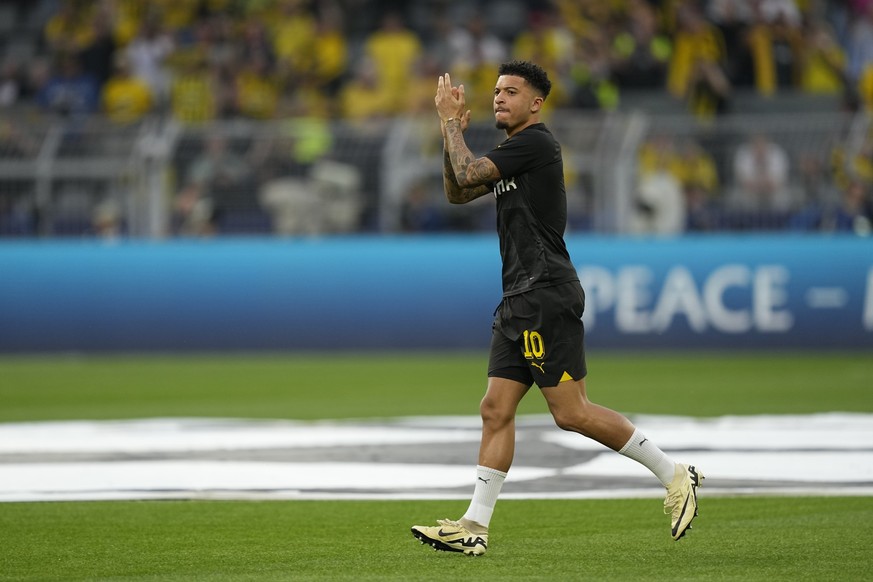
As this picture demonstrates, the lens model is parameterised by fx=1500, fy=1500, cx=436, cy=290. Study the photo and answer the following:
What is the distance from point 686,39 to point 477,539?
1628cm

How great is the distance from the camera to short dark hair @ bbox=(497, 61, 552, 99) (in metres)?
6.90

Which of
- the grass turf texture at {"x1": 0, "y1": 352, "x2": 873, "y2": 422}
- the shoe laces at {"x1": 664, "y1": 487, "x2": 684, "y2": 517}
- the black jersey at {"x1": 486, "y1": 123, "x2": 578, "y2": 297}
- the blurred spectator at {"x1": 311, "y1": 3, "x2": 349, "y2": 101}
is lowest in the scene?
the grass turf texture at {"x1": 0, "y1": 352, "x2": 873, "y2": 422}

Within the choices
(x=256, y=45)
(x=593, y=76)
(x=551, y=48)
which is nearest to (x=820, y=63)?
(x=593, y=76)

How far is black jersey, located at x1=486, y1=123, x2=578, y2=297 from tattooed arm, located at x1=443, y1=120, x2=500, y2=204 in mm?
98

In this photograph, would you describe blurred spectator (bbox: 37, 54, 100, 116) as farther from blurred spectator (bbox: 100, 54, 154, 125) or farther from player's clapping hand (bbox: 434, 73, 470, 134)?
player's clapping hand (bbox: 434, 73, 470, 134)

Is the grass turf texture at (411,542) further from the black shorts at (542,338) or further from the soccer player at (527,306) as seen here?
the black shorts at (542,338)

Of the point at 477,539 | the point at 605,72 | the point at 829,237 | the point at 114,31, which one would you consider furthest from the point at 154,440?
the point at 114,31

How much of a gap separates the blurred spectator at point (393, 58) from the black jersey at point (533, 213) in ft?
50.0

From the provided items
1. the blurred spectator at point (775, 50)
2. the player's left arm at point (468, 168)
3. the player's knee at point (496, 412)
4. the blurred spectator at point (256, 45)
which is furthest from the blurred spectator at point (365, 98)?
the player's knee at point (496, 412)

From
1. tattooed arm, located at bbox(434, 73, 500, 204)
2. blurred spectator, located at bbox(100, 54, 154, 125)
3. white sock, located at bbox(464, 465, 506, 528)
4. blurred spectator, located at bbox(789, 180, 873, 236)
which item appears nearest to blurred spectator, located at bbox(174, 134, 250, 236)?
blurred spectator, located at bbox(100, 54, 154, 125)

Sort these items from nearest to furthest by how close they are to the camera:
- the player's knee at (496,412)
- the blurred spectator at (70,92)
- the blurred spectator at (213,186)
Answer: the player's knee at (496,412) < the blurred spectator at (213,186) < the blurred spectator at (70,92)

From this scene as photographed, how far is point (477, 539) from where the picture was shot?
661cm

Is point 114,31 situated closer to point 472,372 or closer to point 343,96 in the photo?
point 343,96

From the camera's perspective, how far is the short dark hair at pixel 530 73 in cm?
690
